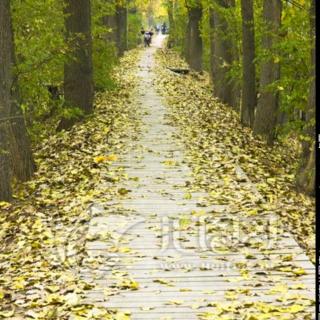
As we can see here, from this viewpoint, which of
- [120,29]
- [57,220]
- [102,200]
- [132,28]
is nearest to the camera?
[57,220]

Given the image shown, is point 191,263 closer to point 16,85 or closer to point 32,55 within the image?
point 16,85

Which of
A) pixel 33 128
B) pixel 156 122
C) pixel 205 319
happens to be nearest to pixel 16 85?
pixel 33 128

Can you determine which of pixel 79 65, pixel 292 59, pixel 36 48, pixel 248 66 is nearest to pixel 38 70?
pixel 36 48

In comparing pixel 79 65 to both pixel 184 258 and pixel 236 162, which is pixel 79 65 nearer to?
pixel 236 162

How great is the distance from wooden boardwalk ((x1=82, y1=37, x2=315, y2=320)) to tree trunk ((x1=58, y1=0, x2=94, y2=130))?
22.3 feet

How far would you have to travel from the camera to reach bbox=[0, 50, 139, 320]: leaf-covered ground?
A: 6746 millimetres

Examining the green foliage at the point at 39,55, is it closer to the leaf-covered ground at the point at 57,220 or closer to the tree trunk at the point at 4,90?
the leaf-covered ground at the point at 57,220

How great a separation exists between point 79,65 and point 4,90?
6.65 meters

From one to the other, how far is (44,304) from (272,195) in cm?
535

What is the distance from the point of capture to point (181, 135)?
15.8 metres

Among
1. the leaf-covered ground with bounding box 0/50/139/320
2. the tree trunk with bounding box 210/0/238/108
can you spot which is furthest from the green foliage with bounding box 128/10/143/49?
the leaf-covered ground with bounding box 0/50/139/320

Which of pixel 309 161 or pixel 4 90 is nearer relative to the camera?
pixel 4 90

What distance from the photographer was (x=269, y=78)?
16344mm

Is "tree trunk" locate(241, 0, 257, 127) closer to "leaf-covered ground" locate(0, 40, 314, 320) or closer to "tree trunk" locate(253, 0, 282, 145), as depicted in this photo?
"leaf-covered ground" locate(0, 40, 314, 320)
